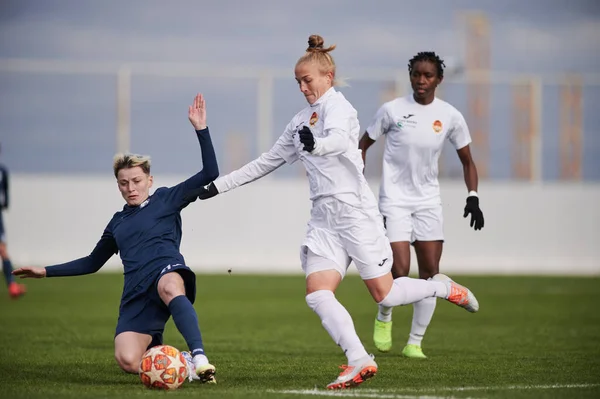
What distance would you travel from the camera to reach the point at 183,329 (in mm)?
7359

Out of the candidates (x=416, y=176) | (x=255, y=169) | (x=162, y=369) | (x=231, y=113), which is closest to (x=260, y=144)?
(x=231, y=113)

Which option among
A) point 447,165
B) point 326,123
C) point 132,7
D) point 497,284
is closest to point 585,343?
point 326,123

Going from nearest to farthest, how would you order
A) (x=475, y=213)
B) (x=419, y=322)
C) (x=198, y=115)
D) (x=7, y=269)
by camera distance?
1. (x=198, y=115)
2. (x=475, y=213)
3. (x=419, y=322)
4. (x=7, y=269)

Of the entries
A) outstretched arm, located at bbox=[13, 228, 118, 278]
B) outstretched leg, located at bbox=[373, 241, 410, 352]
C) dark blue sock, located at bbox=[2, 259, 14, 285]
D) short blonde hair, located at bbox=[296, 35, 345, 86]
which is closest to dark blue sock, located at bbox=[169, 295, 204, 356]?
outstretched arm, located at bbox=[13, 228, 118, 278]

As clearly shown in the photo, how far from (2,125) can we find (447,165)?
8222mm

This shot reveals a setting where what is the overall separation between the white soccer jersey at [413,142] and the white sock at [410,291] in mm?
1723

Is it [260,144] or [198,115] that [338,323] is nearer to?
[198,115]

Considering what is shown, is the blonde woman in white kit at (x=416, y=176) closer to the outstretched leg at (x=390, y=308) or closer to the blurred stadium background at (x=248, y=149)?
the outstretched leg at (x=390, y=308)

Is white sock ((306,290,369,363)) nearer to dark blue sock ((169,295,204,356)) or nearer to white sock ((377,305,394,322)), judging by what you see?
dark blue sock ((169,295,204,356))

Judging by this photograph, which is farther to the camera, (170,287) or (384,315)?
(384,315)

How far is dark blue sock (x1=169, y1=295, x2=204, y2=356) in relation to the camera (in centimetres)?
731

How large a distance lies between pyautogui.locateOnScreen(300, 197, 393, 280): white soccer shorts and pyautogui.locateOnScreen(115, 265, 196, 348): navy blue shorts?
814 millimetres

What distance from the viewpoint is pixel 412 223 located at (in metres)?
9.73

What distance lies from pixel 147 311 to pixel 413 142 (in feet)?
9.67
